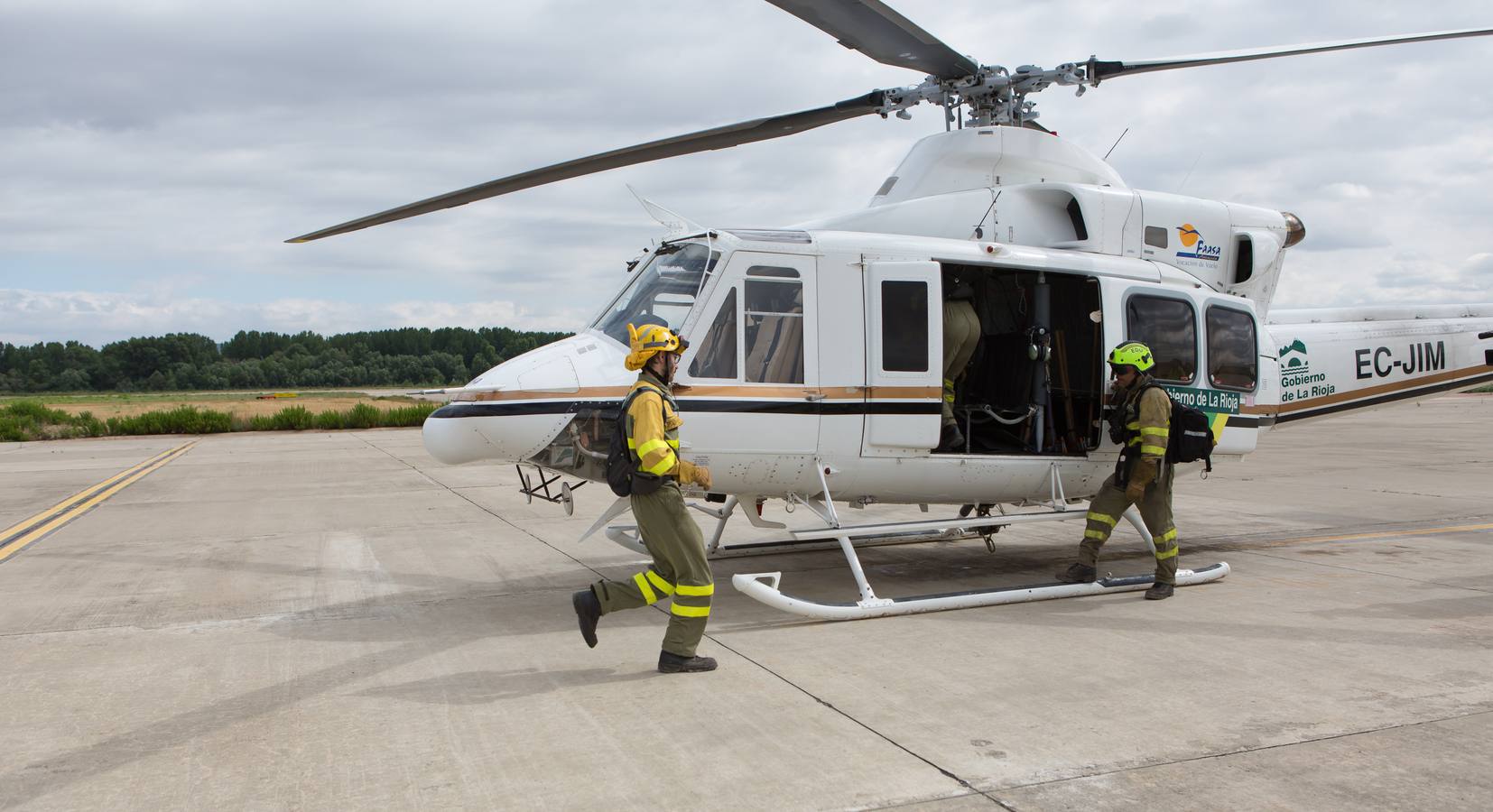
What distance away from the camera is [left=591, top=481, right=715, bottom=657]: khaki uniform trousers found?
5.46 m

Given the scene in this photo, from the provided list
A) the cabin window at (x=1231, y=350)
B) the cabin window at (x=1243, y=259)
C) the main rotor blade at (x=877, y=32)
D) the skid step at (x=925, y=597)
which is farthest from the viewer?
the cabin window at (x=1243, y=259)

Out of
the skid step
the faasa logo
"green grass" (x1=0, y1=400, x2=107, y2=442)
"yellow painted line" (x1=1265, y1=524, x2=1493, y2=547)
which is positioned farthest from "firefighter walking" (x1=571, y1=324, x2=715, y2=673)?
"green grass" (x1=0, y1=400, x2=107, y2=442)

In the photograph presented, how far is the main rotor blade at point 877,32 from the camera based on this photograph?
6.11 metres

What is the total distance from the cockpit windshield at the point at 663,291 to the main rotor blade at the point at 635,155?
36.3 inches

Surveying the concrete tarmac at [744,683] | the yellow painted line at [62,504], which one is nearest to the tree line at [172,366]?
the yellow painted line at [62,504]

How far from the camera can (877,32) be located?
260 inches

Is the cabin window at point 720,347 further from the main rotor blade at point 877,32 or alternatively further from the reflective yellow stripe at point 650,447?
the main rotor blade at point 877,32

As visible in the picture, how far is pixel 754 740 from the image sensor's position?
4.39 meters

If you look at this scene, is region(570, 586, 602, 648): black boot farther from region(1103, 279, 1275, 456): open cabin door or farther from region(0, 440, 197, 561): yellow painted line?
region(0, 440, 197, 561): yellow painted line

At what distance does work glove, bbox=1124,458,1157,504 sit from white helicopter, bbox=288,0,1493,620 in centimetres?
58

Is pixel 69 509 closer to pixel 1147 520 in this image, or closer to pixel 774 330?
pixel 774 330

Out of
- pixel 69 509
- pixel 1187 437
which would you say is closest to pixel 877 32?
pixel 1187 437

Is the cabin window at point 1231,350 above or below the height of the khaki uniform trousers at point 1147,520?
above

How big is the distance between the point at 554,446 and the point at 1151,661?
3.70m
